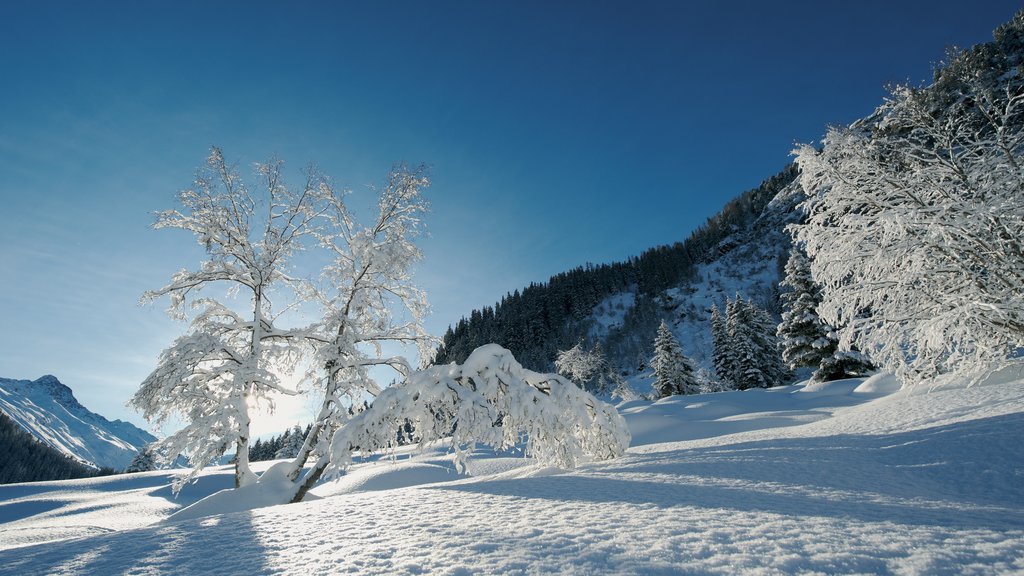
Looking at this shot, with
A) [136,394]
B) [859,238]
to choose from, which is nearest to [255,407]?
[136,394]

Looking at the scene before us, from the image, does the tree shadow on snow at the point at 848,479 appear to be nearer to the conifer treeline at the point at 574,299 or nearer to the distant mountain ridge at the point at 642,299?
the distant mountain ridge at the point at 642,299

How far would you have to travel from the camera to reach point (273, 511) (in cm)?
573

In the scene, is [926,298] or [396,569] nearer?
[396,569]

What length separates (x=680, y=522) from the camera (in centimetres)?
389

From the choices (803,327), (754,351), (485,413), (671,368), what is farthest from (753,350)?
(485,413)

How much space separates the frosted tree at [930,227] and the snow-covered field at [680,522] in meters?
1.92

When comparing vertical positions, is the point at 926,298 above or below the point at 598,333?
below

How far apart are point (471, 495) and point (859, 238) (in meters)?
8.21

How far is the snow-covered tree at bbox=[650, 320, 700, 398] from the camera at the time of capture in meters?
40.4

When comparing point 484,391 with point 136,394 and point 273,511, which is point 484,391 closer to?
point 273,511

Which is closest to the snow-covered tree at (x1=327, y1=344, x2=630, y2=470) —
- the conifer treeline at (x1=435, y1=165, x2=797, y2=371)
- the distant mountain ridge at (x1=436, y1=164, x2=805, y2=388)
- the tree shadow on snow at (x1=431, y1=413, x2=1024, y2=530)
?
the tree shadow on snow at (x1=431, y1=413, x2=1024, y2=530)

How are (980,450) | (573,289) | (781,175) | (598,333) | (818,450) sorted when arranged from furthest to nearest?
(781,175) → (573,289) → (598,333) → (818,450) → (980,450)

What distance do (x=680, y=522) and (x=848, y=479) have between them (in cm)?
383

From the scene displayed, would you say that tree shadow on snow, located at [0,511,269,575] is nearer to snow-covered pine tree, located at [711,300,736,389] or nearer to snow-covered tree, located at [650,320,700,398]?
snow-covered tree, located at [650,320,700,398]
